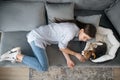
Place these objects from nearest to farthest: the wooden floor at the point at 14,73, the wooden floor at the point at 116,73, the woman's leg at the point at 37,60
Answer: the woman's leg at the point at 37,60
the wooden floor at the point at 14,73
the wooden floor at the point at 116,73

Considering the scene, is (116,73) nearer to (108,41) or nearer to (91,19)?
(108,41)

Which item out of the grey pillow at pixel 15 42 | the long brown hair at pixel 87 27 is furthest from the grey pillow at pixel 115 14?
the grey pillow at pixel 15 42

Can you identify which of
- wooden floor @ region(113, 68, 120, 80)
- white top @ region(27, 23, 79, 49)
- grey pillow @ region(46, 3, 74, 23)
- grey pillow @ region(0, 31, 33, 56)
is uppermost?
grey pillow @ region(46, 3, 74, 23)

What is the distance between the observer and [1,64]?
6.61 feet

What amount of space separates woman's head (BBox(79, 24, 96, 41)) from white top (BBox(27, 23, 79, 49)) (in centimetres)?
6

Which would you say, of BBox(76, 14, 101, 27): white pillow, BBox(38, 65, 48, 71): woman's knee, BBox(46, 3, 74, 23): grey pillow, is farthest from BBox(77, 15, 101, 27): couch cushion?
BBox(38, 65, 48, 71): woman's knee

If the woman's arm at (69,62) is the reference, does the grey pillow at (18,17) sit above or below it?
above

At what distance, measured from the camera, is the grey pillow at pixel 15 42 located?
83.3 inches

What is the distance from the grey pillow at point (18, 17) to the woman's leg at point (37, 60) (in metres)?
0.24

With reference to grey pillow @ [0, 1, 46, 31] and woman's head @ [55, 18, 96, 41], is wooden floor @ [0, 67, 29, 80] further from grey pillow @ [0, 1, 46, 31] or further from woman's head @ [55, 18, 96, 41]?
woman's head @ [55, 18, 96, 41]

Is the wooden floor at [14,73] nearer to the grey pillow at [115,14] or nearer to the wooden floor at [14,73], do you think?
the wooden floor at [14,73]

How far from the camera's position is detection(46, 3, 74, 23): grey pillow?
2.26 metres

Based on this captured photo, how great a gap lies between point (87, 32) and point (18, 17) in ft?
2.23

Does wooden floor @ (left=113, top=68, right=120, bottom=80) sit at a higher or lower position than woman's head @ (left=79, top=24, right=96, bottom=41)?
lower
